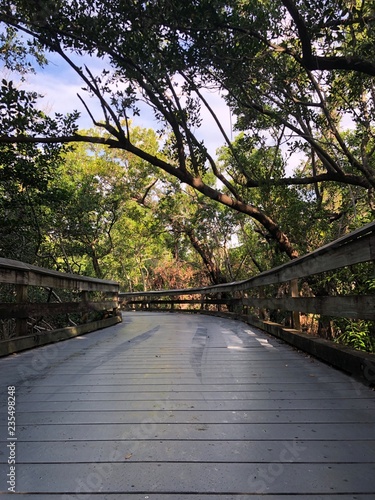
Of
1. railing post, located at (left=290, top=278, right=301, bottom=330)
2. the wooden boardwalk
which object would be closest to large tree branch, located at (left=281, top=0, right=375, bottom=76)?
railing post, located at (left=290, top=278, right=301, bottom=330)

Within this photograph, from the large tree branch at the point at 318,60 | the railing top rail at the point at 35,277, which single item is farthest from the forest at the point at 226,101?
the railing top rail at the point at 35,277

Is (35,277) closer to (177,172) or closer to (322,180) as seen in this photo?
(177,172)

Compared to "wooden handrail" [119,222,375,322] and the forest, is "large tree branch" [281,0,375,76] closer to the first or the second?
the forest

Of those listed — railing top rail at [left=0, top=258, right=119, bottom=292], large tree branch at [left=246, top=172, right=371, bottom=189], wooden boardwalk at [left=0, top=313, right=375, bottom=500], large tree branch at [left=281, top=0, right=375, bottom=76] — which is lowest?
wooden boardwalk at [left=0, top=313, right=375, bottom=500]

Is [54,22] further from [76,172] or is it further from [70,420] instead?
[76,172]

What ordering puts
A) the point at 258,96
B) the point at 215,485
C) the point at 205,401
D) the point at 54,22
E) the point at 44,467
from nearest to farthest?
the point at 215,485 < the point at 44,467 < the point at 205,401 < the point at 54,22 < the point at 258,96

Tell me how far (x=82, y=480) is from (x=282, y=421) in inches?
42.1

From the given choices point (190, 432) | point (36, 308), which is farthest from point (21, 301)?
point (190, 432)

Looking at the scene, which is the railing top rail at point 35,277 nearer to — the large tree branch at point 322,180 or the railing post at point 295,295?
the railing post at point 295,295

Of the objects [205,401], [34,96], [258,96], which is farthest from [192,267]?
[205,401]

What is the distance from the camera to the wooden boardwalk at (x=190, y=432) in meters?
1.50

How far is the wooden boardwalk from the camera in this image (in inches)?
58.9

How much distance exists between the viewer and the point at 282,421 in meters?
2.12

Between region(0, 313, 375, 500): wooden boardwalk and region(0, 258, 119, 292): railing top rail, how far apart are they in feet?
2.96
